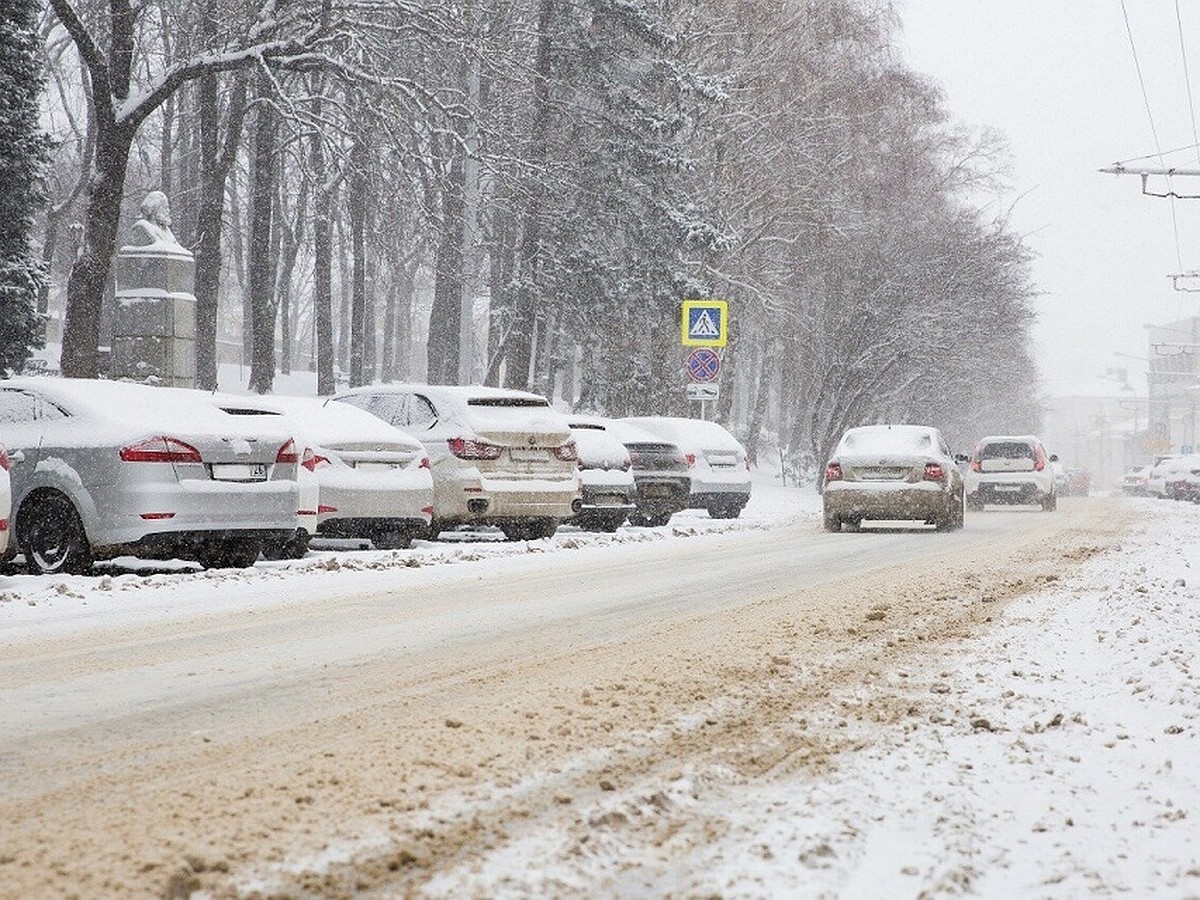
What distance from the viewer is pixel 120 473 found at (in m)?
11.5

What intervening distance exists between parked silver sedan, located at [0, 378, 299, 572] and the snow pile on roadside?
21.1 ft

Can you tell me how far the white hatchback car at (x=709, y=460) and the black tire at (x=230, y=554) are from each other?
37.0 ft

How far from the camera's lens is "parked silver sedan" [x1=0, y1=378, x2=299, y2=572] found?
37.7ft

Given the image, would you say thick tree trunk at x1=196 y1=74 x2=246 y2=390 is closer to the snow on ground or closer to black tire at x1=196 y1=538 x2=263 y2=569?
the snow on ground

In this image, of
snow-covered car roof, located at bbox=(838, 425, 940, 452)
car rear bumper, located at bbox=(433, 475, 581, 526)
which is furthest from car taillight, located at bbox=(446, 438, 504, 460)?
Answer: snow-covered car roof, located at bbox=(838, 425, 940, 452)

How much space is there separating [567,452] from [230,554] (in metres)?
4.89

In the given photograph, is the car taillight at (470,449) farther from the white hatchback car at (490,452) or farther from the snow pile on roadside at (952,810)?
the snow pile on roadside at (952,810)

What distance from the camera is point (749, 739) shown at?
18.2ft

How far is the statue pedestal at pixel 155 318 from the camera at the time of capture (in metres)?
20.7

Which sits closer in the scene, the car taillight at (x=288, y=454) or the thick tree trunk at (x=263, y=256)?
the car taillight at (x=288, y=454)

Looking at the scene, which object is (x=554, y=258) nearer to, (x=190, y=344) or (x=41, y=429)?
(x=190, y=344)

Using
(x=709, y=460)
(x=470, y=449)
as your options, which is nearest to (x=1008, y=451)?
(x=709, y=460)

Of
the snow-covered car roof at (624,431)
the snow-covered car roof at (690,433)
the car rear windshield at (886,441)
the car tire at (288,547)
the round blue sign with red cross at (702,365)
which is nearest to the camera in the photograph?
the car tire at (288,547)

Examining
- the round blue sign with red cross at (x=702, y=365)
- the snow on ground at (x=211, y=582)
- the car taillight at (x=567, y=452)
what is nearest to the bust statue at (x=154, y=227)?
the snow on ground at (x=211, y=582)
